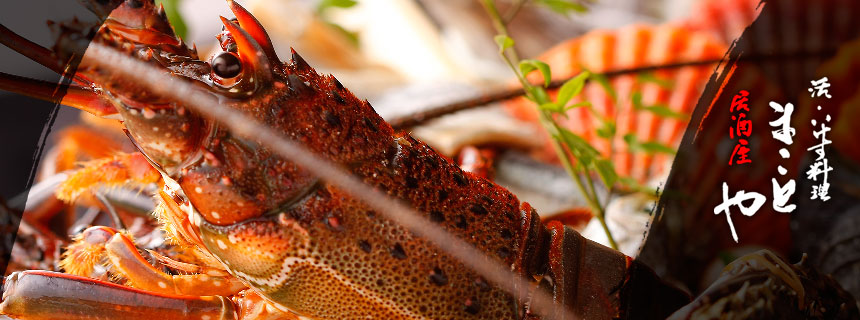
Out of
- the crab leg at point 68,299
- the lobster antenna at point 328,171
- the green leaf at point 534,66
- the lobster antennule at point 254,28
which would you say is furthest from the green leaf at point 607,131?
the crab leg at point 68,299

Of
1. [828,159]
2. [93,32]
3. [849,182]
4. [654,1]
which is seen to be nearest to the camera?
[93,32]

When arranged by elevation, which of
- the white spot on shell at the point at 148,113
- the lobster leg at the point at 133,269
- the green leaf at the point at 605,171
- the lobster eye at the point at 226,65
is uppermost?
the green leaf at the point at 605,171

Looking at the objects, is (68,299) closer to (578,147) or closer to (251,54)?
(251,54)

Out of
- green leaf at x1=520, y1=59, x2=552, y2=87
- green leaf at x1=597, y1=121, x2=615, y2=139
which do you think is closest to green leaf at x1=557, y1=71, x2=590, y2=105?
green leaf at x1=520, y1=59, x2=552, y2=87

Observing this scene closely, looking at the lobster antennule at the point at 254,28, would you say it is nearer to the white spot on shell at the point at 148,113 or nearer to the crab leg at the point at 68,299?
the white spot on shell at the point at 148,113

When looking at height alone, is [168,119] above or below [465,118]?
below

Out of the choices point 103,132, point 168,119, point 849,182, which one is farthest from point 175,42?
point 849,182

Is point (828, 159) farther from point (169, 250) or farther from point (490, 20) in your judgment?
point (490, 20)
